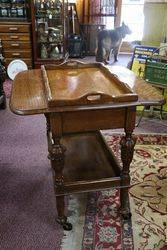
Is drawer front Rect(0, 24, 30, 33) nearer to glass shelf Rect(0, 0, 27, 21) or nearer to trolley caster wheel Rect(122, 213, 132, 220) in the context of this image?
glass shelf Rect(0, 0, 27, 21)

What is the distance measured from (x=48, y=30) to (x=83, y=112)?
3.82m

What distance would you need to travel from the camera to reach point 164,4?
3299 millimetres

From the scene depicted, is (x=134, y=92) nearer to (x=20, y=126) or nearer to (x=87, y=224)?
(x=87, y=224)

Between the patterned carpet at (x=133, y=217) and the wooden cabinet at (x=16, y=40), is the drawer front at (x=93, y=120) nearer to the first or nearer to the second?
the patterned carpet at (x=133, y=217)

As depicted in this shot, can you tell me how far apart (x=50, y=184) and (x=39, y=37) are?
339cm

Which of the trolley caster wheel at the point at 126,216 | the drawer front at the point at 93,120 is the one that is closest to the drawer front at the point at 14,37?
the drawer front at the point at 93,120

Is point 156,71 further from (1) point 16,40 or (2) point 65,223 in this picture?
(1) point 16,40

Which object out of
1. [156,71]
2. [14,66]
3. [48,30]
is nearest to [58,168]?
[156,71]

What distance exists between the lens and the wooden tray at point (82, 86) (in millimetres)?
1370

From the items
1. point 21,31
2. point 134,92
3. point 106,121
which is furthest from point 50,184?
point 21,31

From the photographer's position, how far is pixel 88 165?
1.88 meters

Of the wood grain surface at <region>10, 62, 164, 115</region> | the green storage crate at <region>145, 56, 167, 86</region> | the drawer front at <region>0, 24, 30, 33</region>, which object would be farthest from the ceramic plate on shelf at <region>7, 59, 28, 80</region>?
the wood grain surface at <region>10, 62, 164, 115</region>

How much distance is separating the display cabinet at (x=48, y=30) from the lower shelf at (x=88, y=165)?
302cm

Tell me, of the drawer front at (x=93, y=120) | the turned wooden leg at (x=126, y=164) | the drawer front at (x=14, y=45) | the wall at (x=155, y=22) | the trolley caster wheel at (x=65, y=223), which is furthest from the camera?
the drawer front at (x=14, y=45)
